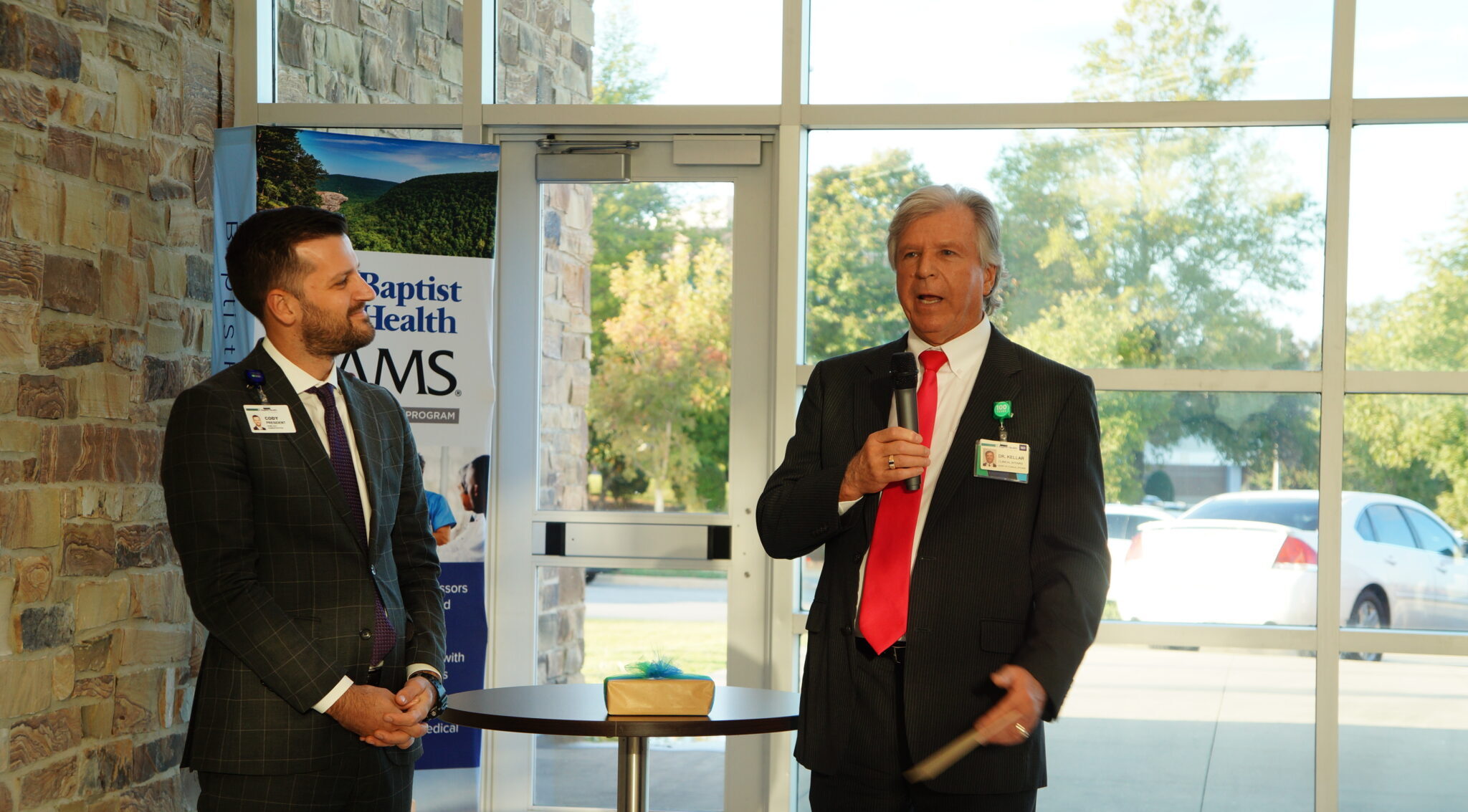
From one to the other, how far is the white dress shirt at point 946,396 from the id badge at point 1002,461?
66mm

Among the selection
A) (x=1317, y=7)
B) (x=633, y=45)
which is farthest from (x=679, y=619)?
(x=1317, y=7)

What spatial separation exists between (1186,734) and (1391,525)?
927mm

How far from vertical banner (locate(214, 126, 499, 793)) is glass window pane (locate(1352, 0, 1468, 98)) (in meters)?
2.84

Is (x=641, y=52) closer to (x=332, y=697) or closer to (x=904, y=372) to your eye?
(x=904, y=372)

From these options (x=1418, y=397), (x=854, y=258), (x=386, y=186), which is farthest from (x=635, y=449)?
(x=1418, y=397)

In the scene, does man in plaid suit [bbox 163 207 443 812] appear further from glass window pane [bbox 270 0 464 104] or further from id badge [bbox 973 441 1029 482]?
glass window pane [bbox 270 0 464 104]

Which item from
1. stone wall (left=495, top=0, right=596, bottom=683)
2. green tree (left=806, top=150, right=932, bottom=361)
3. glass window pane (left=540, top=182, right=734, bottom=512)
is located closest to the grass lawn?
stone wall (left=495, top=0, right=596, bottom=683)

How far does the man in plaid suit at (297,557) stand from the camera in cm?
227

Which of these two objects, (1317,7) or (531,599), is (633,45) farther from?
(1317,7)

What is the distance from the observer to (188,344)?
4027mm

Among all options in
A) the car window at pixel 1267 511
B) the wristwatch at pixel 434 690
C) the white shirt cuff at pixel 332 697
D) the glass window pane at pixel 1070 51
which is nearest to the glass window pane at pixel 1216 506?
the car window at pixel 1267 511

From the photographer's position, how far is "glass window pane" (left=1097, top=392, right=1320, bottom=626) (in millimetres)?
4090

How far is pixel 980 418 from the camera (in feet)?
7.29

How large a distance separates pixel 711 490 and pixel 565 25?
1.68m
